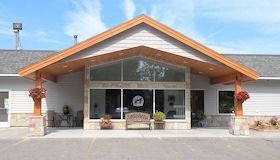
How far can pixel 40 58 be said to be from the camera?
20641 mm

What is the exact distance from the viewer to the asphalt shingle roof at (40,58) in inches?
746

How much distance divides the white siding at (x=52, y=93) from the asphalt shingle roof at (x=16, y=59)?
550 millimetres

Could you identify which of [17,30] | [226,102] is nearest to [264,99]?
[226,102]

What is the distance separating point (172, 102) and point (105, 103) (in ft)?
A: 11.1

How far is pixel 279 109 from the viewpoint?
64.4 feet

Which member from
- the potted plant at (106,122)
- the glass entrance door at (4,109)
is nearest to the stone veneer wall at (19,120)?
the glass entrance door at (4,109)

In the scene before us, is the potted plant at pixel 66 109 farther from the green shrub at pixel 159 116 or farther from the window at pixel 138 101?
the green shrub at pixel 159 116

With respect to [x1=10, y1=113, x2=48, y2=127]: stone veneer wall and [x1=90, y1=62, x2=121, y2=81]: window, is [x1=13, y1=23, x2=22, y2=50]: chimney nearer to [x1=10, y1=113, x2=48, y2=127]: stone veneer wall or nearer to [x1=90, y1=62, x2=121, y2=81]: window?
[x1=10, y1=113, x2=48, y2=127]: stone veneer wall

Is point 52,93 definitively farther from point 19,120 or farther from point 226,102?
point 226,102

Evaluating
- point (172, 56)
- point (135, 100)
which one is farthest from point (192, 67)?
point (135, 100)

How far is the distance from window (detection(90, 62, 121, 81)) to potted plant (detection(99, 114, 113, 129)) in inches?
73.7
